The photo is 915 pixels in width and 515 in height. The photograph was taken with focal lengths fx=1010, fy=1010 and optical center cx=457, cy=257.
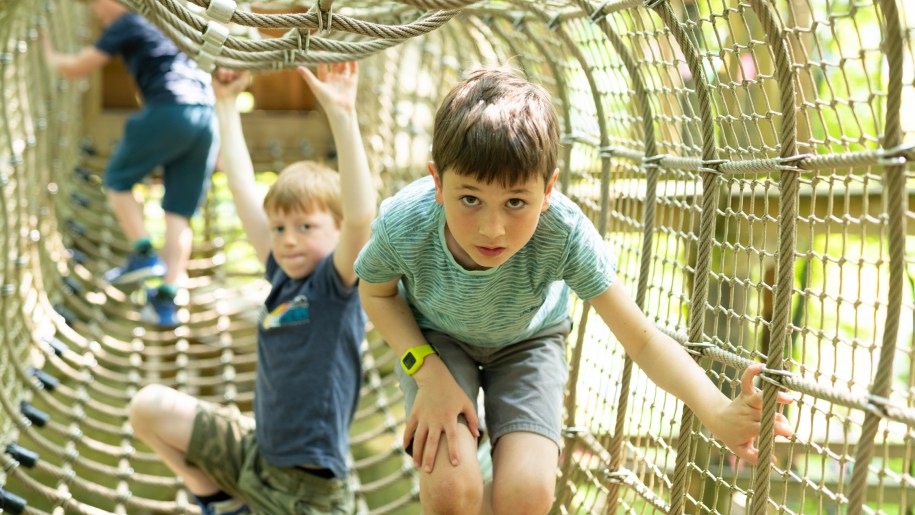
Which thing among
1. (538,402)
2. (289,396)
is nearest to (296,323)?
(289,396)

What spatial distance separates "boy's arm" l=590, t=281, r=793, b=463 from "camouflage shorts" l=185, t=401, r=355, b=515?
79 cm

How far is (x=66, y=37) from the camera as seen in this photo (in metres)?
3.94

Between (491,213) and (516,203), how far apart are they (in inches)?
1.6

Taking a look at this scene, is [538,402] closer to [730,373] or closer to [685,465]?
[685,465]

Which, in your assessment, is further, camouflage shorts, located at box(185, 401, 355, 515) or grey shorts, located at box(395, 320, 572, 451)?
camouflage shorts, located at box(185, 401, 355, 515)

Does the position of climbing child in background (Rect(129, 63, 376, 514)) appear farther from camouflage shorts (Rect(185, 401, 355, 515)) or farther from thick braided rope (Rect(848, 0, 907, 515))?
thick braided rope (Rect(848, 0, 907, 515))

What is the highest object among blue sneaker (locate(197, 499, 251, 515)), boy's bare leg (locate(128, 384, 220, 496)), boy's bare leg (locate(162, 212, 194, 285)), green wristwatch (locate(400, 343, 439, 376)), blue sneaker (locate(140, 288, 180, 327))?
green wristwatch (locate(400, 343, 439, 376))

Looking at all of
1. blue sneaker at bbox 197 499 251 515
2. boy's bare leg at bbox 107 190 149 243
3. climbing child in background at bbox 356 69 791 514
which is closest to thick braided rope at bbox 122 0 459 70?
climbing child in background at bbox 356 69 791 514

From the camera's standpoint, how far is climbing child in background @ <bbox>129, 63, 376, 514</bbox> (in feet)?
6.33

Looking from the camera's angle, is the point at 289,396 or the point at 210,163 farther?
the point at 210,163

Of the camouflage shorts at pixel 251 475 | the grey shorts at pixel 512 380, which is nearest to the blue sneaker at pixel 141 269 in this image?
the camouflage shorts at pixel 251 475

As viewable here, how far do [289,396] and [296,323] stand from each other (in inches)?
5.5

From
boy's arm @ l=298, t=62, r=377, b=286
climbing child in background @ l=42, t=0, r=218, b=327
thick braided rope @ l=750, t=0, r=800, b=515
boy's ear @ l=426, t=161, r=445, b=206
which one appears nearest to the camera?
thick braided rope @ l=750, t=0, r=800, b=515

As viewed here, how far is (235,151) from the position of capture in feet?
6.64
